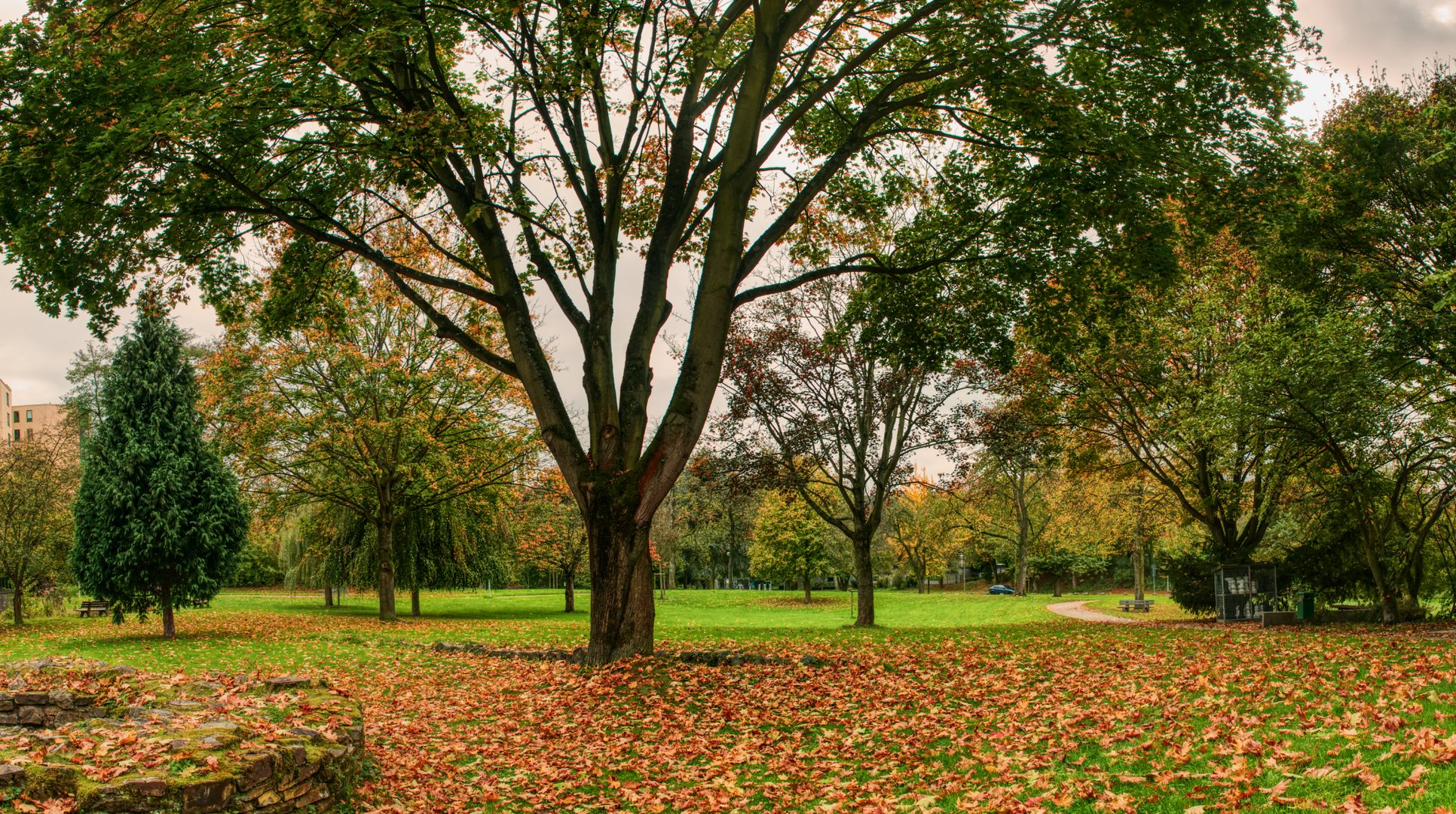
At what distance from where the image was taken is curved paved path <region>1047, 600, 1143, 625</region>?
3131 cm

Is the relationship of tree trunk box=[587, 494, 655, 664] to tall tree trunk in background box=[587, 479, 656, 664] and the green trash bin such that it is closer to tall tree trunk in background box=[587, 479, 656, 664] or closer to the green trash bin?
tall tree trunk in background box=[587, 479, 656, 664]

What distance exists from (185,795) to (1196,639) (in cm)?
1379

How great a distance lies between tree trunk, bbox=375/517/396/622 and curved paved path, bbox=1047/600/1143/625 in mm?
22366

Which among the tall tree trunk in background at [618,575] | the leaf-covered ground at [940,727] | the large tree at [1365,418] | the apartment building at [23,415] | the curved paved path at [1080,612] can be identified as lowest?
the curved paved path at [1080,612]

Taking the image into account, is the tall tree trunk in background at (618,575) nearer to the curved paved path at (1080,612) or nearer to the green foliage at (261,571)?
the curved paved path at (1080,612)

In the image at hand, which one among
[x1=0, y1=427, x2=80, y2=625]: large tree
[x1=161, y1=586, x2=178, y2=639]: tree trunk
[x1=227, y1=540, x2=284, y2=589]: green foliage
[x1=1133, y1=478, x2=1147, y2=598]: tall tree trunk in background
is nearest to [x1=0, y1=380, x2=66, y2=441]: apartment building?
[x1=227, y1=540, x2=284, y2=589]: green foliage

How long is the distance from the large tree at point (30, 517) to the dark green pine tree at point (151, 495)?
651cm

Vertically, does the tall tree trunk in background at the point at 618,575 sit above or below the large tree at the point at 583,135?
below

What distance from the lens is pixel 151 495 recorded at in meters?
20.1

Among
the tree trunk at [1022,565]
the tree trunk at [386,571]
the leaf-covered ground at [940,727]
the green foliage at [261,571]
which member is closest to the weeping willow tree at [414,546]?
the tree trunk at [386,571]

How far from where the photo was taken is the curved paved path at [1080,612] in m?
31.3

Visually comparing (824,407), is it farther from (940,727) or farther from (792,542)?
(792,542)

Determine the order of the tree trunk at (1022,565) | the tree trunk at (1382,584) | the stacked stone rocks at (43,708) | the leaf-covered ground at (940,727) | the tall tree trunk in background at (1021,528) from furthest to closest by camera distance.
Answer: the tree trunk at (1022,565)
the tall tree trunk in background at (1021,528)
the tree trunk at (1382,584)
the stacked stone rocks at (43,708)
the leaf-covered ground at (940,727)

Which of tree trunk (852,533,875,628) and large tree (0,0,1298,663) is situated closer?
large tree (0,0,1298,663)
